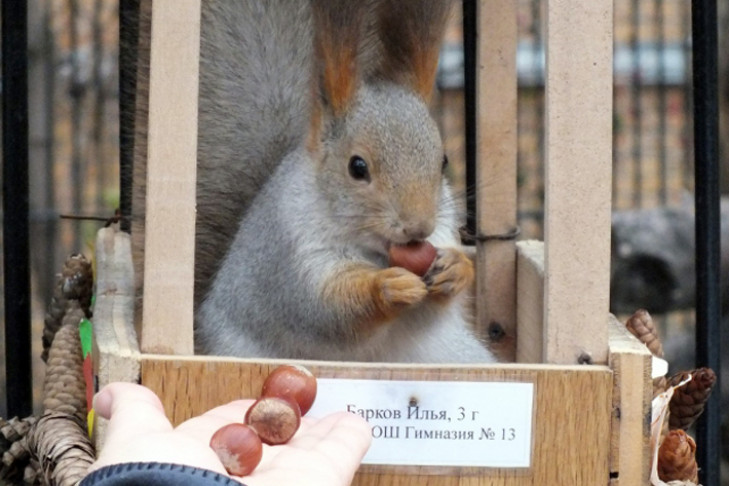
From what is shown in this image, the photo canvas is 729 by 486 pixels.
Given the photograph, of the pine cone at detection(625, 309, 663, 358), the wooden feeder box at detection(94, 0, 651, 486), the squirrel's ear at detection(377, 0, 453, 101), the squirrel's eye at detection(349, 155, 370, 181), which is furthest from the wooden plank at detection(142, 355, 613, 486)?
the squirrel's ear at detection(377, 0, 453, 101)

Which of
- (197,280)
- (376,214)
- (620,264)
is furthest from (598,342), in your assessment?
(620,264)

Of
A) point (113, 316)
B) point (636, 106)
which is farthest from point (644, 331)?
point (636, 106)

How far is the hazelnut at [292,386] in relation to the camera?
986 mm

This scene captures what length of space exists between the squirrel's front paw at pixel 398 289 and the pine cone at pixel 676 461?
0.28 m

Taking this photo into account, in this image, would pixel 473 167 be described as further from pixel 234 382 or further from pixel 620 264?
pixel 620 264

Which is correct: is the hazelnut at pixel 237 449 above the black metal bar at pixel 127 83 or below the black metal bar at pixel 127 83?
below

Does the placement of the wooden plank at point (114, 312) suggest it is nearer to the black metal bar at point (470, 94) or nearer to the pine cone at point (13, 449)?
the pine cone at point (13, 449)

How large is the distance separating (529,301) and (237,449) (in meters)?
0.69

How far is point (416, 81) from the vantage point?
1.43 meters

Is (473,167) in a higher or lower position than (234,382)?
higher

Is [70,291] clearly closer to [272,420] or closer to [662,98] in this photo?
[272,420]

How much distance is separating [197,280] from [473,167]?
1.41 feet

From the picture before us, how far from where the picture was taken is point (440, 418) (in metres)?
1.08

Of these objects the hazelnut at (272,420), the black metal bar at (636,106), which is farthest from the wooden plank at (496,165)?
the black metal bar at (636,106)
